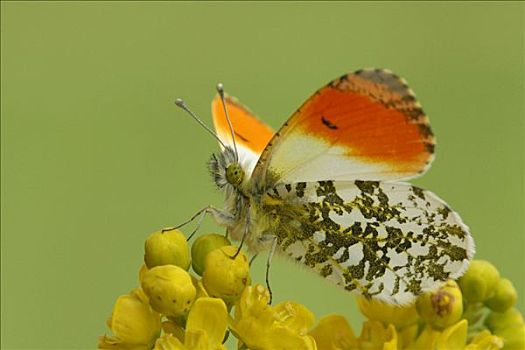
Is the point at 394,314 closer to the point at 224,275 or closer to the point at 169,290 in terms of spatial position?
the point at 224,275

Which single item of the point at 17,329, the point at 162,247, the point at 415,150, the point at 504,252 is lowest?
the point at 17,329

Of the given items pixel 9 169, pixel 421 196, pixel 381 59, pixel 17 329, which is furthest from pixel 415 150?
pixel 381 59

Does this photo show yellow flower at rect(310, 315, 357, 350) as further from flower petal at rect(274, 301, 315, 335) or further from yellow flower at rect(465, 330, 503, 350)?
yellow flower at rect(465, 330, 503, 350)

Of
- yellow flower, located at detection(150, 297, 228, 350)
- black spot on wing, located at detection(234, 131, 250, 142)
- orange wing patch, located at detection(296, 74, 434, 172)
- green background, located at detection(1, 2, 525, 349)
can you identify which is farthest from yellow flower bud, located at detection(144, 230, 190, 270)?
green background, located at detection(1, 2, 525, 349)

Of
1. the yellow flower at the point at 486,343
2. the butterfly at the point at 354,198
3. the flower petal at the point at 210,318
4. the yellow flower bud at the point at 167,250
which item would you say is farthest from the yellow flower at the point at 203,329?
the yellow flower at the point at 486,343

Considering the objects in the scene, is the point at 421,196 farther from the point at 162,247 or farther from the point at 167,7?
the point at 167,7

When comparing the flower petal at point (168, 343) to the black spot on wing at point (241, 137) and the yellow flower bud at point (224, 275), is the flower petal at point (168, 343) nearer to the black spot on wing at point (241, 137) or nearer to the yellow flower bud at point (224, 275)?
the yellow flower bud at point (224, 275)

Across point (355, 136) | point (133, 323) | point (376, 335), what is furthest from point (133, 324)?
point (355, 136)
